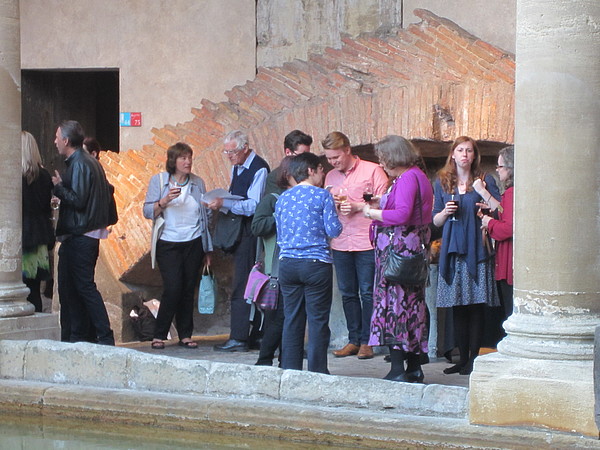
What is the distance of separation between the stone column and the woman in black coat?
633mm

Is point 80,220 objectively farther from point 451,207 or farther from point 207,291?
point 451,207

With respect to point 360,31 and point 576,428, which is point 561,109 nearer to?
point 576,428

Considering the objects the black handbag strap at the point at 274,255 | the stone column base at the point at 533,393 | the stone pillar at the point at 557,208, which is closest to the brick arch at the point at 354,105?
the black handbag strap at the point at 274,255

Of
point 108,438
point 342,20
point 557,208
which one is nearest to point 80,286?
point 108,438

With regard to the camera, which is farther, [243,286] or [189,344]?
[189,344]

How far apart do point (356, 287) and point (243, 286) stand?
874mm

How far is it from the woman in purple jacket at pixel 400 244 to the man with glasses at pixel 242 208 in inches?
65.8

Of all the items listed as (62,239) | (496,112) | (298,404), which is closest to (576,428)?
(298,404)

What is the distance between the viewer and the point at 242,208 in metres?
8.23

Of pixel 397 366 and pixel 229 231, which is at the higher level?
pixel 229 231

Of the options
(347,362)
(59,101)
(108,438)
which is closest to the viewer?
(108,438)

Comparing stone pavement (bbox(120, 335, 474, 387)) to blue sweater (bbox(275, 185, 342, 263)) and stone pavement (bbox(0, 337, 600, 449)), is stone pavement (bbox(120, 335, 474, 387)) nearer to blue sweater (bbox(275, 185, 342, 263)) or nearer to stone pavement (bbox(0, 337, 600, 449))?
stone pavement (bbox(0, 337, 600, 449))

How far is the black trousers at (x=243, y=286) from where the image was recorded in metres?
8.38

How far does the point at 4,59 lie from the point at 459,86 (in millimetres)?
3287
